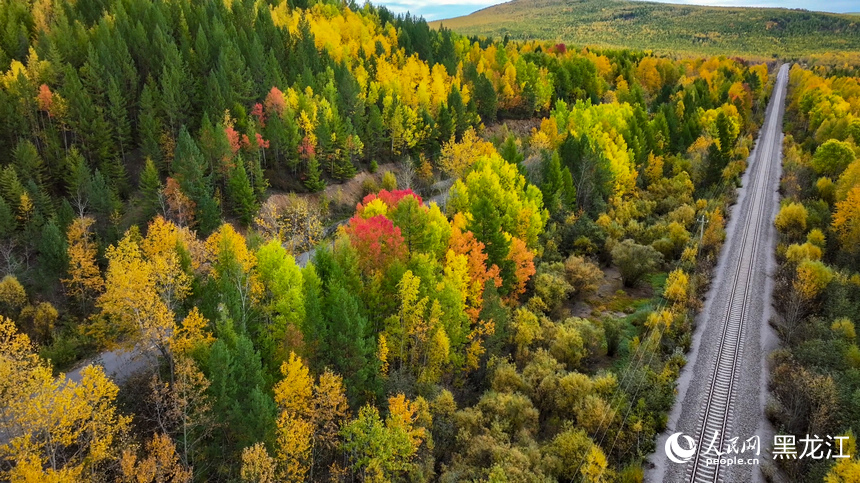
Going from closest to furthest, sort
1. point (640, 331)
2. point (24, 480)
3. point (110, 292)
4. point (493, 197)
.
Result: 1. point (24, 480)
2. point (110, 292)
3. point (640, 331)
4. point (493, 197)

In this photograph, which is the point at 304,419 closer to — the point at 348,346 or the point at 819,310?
the point at 348,346

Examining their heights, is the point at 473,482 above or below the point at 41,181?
below

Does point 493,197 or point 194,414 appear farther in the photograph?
point 493,197

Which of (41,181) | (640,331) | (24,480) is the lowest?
(640,331)

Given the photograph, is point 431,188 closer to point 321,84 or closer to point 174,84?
point 321,84

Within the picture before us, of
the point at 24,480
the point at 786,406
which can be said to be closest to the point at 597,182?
the point at 786,406

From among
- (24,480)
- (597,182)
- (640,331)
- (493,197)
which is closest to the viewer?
(24,480)
